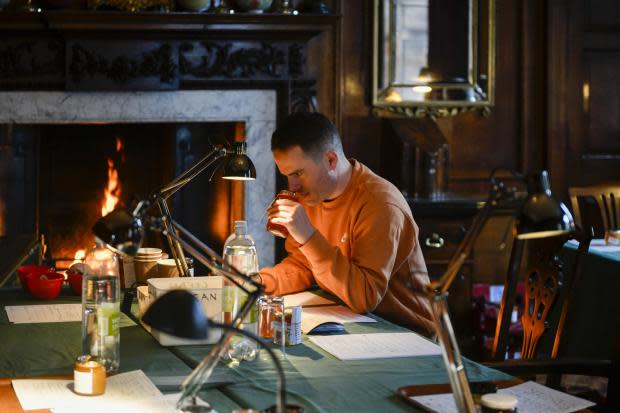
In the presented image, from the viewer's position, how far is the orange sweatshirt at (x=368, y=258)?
260 cm

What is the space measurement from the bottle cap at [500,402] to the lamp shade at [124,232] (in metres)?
0.66

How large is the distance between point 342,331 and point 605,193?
108 inches

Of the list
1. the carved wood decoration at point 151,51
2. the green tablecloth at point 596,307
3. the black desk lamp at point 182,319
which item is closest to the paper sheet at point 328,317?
the black desk lamp at point 182,319

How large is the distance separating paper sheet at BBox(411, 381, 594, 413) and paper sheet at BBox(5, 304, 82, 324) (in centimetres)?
118

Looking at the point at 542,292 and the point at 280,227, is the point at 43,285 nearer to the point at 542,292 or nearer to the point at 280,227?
the point at 280,227

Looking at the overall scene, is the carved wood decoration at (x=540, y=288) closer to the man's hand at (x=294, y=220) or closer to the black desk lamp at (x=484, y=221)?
the man's hand at (x=294, y=220)

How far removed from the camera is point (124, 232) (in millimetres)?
1718

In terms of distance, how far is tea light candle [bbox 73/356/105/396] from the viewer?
1.82 m

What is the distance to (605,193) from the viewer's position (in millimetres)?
4727

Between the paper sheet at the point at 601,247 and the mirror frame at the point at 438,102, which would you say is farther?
the mirror frame at the point at 438,102

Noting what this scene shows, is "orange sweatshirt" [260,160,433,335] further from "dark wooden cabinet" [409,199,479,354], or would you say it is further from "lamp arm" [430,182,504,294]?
"dark wooden cabinet" [409,199,479,354]

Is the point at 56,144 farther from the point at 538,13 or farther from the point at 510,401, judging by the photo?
the point at 510,401

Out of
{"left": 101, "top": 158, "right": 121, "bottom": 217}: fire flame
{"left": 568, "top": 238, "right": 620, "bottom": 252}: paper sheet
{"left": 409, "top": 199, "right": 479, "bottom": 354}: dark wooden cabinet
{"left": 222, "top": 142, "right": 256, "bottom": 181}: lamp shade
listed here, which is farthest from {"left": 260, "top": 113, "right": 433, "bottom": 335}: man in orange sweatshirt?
{"left": 101, "top": 158, "right": 121, "bottom": 217}: fire flame

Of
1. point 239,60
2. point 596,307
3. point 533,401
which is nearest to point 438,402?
point 533,401
